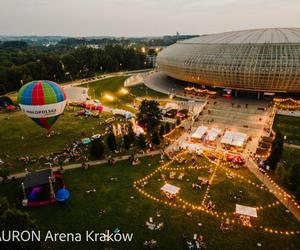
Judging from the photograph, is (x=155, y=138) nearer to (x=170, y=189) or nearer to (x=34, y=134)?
(x=170, y=189)

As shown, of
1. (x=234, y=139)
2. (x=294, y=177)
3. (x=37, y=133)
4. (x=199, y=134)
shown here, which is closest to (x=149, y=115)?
(x=199, y=134)

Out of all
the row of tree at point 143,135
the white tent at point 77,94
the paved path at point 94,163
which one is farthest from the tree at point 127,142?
the white tent at point 77,94

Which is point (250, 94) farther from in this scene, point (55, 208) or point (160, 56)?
point (55, 208)

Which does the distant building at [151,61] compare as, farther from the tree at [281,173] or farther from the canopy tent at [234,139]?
the tree at [281,173]

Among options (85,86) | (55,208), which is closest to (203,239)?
(55,208)

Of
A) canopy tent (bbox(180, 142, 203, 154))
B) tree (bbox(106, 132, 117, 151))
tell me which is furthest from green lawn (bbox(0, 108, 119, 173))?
canopy tent (bbox(180, 142, 203, 154))

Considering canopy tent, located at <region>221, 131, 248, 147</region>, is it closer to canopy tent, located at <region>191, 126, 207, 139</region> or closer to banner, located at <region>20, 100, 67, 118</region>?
Answer: canopy tent, located at <region>191, 126, 207, 139</region>
